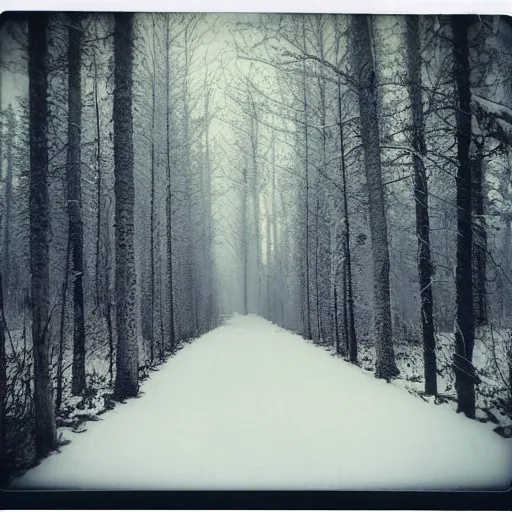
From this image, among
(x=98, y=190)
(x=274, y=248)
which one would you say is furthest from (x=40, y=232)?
(x=274, y=248)

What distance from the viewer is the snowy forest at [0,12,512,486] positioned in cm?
241

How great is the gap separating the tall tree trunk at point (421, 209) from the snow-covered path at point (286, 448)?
0.44 metres

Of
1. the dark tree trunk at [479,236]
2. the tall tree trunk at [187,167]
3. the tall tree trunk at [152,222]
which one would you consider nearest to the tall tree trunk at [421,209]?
the dark tree trunk at [479,236]

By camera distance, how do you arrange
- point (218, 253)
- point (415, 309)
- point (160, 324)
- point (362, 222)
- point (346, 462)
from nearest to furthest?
point (346, 462) < point (415, 309) < point (362, 222) < point (218, 253) < point (160, 324)

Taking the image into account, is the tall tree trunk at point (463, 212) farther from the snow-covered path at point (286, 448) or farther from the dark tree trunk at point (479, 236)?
the snow-covered path at point (286, 448)

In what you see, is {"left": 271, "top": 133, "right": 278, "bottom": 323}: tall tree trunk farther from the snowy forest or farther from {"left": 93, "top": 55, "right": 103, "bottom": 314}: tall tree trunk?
{"left": 93, "top": 55, "right": 103, "bottom": 314}: tall tree trunk

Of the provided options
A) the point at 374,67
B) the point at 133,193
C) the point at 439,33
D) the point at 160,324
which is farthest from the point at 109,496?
the point at 439,33

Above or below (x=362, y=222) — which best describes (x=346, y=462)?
below

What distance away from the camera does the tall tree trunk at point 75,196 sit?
8.10 ft

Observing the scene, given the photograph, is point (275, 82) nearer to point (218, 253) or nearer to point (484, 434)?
point (218, 253)

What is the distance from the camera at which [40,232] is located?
2434 millimetres

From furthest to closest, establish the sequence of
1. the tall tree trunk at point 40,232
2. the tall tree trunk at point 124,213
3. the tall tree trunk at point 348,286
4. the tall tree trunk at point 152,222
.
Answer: the tall tree trunk at point 348,286
the tall tree trunk at point 152,222
the tall tree trunk at point 124,213
the tall tree trunk at point 40,232

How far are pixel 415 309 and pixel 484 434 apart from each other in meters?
1.08

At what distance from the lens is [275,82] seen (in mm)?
2617
